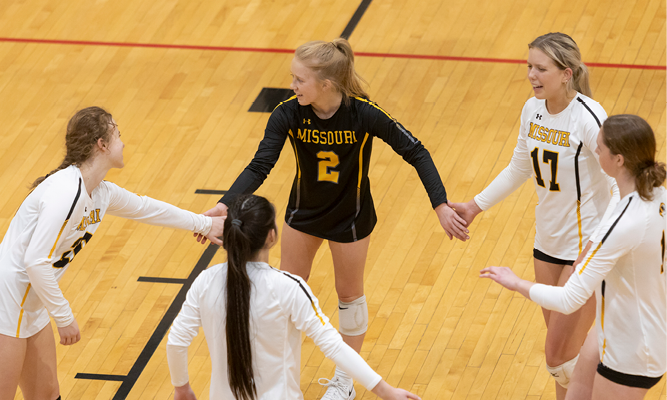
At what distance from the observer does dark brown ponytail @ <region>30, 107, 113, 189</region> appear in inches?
126

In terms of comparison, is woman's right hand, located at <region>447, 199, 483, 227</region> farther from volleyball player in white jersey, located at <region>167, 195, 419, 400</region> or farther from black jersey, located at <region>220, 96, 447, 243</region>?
volleyball player in white jersey, located at <region>167, 195, 419, 400</region>

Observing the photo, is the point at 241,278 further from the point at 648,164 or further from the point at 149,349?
the point at 149,349

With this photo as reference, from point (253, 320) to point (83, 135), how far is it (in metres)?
1.14

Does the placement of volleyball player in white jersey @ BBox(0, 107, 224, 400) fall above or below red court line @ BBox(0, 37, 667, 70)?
above

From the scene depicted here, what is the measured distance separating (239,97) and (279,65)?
1.78ft

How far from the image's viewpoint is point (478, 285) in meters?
4.70

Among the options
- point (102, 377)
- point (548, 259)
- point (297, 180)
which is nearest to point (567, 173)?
point (548, 259)

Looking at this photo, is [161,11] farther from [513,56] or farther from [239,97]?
[513,56]

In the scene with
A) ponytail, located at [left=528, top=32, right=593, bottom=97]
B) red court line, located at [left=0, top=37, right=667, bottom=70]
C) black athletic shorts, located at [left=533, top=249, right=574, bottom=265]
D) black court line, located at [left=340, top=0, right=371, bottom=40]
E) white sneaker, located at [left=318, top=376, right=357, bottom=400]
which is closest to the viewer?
ponytail, located at [left=528, top=32, right=593, bottom=97]

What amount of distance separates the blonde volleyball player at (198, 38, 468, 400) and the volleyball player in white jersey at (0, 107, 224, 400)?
65 centimetres

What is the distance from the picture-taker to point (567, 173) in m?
3.28

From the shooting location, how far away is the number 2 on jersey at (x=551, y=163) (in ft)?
10.8

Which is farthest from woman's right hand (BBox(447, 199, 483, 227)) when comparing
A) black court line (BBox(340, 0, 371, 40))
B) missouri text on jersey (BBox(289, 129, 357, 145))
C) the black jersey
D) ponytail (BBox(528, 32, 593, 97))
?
black court line (BBox(340, 0, 371, 40))

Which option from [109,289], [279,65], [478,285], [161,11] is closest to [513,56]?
[279,65]
